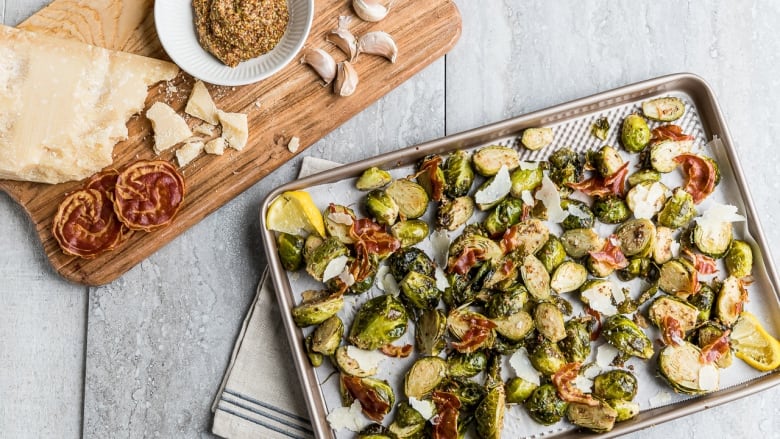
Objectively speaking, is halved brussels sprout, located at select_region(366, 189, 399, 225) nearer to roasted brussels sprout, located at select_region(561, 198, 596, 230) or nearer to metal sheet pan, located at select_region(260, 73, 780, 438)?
metal sheet pan, located at select_region(260, 73, 780, 438)

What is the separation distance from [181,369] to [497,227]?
149cm

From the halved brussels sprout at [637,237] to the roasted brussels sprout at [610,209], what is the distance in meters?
0.05

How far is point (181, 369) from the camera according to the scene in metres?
3.05

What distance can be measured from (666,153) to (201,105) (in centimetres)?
196

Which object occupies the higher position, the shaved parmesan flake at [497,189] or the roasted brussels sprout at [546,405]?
the shaved parmesan flake at [497,189]

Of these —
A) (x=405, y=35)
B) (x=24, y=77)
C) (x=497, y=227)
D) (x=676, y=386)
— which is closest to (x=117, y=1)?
(x=24, y=77)

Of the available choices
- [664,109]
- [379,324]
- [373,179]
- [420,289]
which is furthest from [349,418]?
[664,109]

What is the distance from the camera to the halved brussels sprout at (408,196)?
2844mm

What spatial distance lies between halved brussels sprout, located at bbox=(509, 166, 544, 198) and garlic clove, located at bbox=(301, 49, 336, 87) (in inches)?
34.4

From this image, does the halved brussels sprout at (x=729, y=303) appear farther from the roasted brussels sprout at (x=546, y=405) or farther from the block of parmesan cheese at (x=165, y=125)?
the block of parmesan cheese at (x=165, y=125)

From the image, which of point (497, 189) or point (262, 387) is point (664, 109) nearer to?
point (497, 189)

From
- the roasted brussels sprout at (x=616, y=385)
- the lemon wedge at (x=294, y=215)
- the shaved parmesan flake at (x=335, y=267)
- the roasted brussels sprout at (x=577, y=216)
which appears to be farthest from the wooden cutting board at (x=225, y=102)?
the roasted brussels sprout at (x=616, y=385)

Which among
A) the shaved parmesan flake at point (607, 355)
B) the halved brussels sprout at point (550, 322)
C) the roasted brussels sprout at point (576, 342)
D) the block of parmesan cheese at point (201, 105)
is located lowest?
the shaved parmesan flake at point (607, 355)

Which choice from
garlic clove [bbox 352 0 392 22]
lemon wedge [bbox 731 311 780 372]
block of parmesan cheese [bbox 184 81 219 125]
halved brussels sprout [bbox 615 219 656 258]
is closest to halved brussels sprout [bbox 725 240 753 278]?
lemon wedge [bbox 731 311 780 372]
